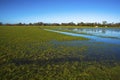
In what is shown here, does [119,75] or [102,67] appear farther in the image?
[102,67]

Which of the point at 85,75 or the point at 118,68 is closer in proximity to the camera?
the point at 85,75

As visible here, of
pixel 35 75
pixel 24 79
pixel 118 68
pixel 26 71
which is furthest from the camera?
pixel 118 68

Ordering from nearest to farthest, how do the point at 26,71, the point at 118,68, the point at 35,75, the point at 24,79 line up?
the point at 24,79 < the point at 35,75 < the point at 26,71 < the point at 118,68

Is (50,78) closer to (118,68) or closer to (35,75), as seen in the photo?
(35,75)

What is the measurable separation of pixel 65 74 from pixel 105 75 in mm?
2419

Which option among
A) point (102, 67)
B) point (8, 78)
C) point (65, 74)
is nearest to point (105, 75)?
point (102, 67)

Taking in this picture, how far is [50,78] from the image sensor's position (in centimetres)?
714

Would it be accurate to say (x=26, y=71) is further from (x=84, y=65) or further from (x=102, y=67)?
(x=102, y=67)

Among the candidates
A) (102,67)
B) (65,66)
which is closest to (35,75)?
(65,66)

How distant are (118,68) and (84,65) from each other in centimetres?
235

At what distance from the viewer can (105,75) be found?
7.73 meters

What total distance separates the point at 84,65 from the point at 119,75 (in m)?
2.55

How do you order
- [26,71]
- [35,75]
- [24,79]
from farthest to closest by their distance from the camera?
[26,71], [35,75], [24,79]

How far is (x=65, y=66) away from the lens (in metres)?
9.17
